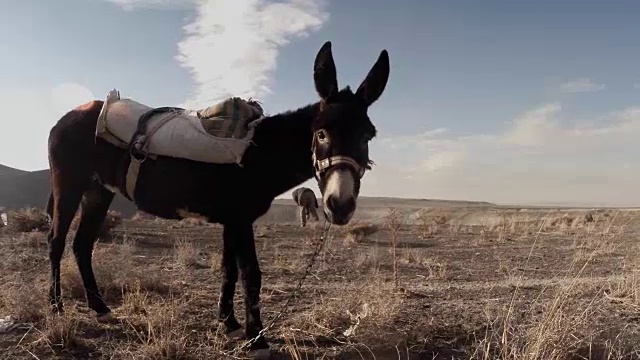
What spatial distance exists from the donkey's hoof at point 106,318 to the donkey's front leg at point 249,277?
153 centimetres

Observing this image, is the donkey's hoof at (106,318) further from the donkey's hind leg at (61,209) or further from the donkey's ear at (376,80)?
the donkey's ear at (376,80)

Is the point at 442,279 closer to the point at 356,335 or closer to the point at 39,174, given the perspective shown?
the point at 356,335

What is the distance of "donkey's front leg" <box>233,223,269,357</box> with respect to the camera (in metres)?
4.34

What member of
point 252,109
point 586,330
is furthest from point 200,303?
point 586,330

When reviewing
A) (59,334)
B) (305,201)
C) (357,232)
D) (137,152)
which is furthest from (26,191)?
(59,334)

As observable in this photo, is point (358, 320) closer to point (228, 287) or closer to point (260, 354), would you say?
point (260, 354)

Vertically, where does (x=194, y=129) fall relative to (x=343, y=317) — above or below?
above

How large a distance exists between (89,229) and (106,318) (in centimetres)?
127

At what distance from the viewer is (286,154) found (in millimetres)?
4582

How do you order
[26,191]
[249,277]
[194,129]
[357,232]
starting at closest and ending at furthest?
[249,277] < [194,129] < [357,232] < [26,191]

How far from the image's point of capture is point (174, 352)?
3816mm

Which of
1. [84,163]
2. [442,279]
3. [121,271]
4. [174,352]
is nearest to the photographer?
[174,352]

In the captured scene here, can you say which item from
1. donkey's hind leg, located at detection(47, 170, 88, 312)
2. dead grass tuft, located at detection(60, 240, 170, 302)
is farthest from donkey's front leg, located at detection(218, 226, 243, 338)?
donkey's hind leg, located at detection(47, 170, 88, 312)

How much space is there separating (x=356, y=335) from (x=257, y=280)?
0.98 meters
